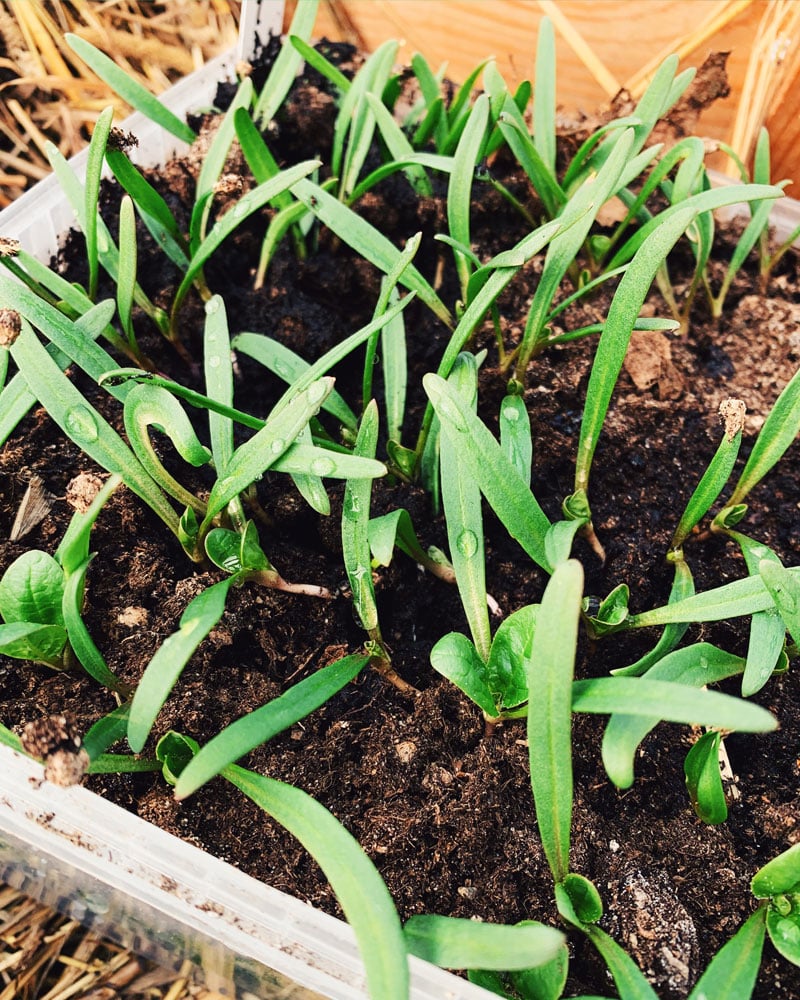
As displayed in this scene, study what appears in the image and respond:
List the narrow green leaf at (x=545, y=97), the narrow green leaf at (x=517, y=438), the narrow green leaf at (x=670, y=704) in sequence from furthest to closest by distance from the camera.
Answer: the narrow green leaf at (x=545, y=97), the narrow green leaf at (x=517, y=438), the narrow green leaf at (x=670, y=704)

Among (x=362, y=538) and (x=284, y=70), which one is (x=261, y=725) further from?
(x=284, y=70)

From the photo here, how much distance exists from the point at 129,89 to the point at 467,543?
2.51ft

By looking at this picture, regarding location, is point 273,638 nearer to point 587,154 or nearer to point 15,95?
point 587,154

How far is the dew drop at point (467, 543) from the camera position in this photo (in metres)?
0.78

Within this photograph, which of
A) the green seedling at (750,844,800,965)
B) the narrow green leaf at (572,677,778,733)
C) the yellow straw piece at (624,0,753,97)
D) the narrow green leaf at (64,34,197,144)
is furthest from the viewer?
the yellow straw piece at (624,0,753,97)

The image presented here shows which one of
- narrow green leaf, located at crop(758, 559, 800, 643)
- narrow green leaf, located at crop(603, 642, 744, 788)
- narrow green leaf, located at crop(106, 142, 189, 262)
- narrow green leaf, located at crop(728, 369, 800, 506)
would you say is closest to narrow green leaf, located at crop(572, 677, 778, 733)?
narrow green leaf, located at crop(603, 642, 744, 788)

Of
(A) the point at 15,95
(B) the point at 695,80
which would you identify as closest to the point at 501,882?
(B) the point at 695,80

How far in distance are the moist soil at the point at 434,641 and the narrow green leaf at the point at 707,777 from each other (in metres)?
0.04

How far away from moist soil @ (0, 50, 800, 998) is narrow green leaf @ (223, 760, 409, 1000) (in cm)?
11

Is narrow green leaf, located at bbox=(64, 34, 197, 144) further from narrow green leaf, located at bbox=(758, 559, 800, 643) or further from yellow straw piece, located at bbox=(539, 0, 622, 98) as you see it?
narrow green leaf, located at bbox=(758, 559, 800, 643)

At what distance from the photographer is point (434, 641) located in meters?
0.90

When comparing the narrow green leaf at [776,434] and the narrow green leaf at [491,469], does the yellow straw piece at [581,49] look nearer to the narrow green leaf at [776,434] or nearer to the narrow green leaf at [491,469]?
the narrow green leaf at [776,434]

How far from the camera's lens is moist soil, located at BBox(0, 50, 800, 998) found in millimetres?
741

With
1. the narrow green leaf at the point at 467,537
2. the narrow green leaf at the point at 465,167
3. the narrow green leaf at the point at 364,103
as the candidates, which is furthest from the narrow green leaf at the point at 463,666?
the narrow green leaf at the point at 364,103
